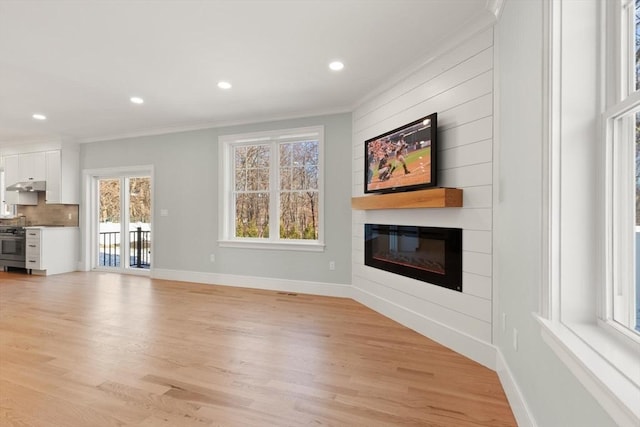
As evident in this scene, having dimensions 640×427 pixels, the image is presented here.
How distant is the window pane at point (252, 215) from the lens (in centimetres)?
522

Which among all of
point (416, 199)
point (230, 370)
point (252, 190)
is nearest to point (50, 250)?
point (252, 190)

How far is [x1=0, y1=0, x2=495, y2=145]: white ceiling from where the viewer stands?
2430 millimetres

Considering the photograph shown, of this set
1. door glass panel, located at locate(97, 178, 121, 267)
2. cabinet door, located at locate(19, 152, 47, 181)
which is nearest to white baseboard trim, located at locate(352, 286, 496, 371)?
door glass panel, located at locate(97, 178, 121, 267)

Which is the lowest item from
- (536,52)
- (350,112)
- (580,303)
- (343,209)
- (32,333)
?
(32,333)

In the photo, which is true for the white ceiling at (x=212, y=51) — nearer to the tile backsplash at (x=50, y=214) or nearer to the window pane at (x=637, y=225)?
the window pane at (x=637, y=225)

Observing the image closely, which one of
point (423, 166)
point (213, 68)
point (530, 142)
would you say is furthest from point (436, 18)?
point (213, 68)

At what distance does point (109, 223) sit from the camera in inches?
260

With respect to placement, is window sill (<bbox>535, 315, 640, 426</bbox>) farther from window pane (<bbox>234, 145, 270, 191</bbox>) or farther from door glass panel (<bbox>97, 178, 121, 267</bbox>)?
door glass panel (<bbox>97, 178, 121, 267</bbox>)

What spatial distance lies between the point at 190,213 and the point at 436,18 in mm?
4581

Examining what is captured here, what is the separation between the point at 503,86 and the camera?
7.43ft

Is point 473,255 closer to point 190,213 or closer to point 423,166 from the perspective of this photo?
point 423,166

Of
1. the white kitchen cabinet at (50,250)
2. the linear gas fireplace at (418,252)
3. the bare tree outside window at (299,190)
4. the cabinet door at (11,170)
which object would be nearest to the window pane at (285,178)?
the bare tree outside window at (299,190)

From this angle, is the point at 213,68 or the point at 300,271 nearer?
the point at 213,68

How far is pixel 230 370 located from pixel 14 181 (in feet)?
24.1
